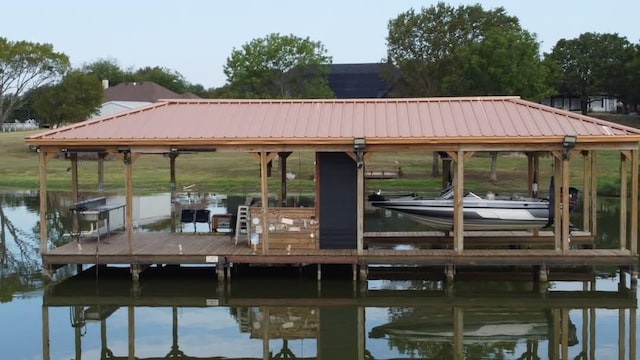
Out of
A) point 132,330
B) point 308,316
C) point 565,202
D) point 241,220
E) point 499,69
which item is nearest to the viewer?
point 132,330

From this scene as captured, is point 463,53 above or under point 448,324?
above

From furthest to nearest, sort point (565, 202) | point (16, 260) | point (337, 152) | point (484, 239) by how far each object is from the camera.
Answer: point (16, 260), point (484, 239), point (337, 152), point (565, 202)

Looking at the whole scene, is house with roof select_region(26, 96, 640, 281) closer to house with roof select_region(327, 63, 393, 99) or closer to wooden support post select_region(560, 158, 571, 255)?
wooden support post select_region(560, 158, 571, 255)

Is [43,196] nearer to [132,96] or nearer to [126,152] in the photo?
[126,152]

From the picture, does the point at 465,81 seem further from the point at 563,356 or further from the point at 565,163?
the point at 563,356

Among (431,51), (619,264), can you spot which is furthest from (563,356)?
(431,51)

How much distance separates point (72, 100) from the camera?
55.4 meters

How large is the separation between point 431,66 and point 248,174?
1131 cm

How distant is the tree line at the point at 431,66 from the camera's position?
121ft

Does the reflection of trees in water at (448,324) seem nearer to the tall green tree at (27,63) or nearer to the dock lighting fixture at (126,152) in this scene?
the dock lighting fixture at (126,152)

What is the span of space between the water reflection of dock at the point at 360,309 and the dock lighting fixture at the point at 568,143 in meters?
2.65

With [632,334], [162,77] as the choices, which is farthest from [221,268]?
[162,77]

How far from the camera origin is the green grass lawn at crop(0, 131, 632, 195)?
1334 inches

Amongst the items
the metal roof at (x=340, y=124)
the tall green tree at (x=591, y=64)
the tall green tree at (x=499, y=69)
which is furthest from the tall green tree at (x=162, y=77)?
the metal roof at (x=340, y=124)
